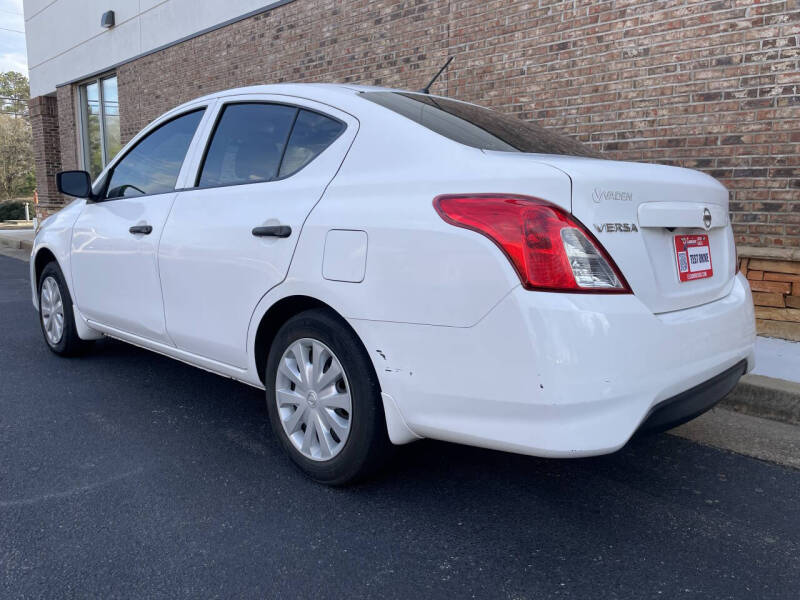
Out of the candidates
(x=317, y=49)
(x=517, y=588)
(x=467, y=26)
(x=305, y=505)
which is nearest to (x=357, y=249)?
(x=305, y=505)

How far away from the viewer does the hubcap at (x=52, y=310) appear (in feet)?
15.2

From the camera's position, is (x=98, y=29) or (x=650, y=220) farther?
(x=98, y=29)

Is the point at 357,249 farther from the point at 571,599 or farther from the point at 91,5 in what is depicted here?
the point at 91,5

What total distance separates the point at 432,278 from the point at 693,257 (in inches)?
39.1

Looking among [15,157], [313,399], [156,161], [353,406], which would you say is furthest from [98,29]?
[15,157]

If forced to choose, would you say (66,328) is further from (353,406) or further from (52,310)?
(353,406)

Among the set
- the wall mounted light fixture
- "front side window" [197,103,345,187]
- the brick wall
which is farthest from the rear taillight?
the brick wall

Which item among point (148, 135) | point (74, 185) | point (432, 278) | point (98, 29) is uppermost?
point (98, 29)

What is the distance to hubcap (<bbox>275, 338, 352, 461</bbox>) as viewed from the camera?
2584mm

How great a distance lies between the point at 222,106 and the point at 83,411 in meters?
1.81

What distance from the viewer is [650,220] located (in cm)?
224

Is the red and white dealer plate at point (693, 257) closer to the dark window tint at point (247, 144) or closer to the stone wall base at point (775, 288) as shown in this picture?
the dark window tint at point (247, 144)

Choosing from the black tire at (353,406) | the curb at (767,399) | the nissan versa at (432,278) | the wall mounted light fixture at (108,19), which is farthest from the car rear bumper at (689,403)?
the wall mounted light fixture at (108,19)

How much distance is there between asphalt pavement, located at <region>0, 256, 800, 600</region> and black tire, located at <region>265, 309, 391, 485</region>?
0.12 m
